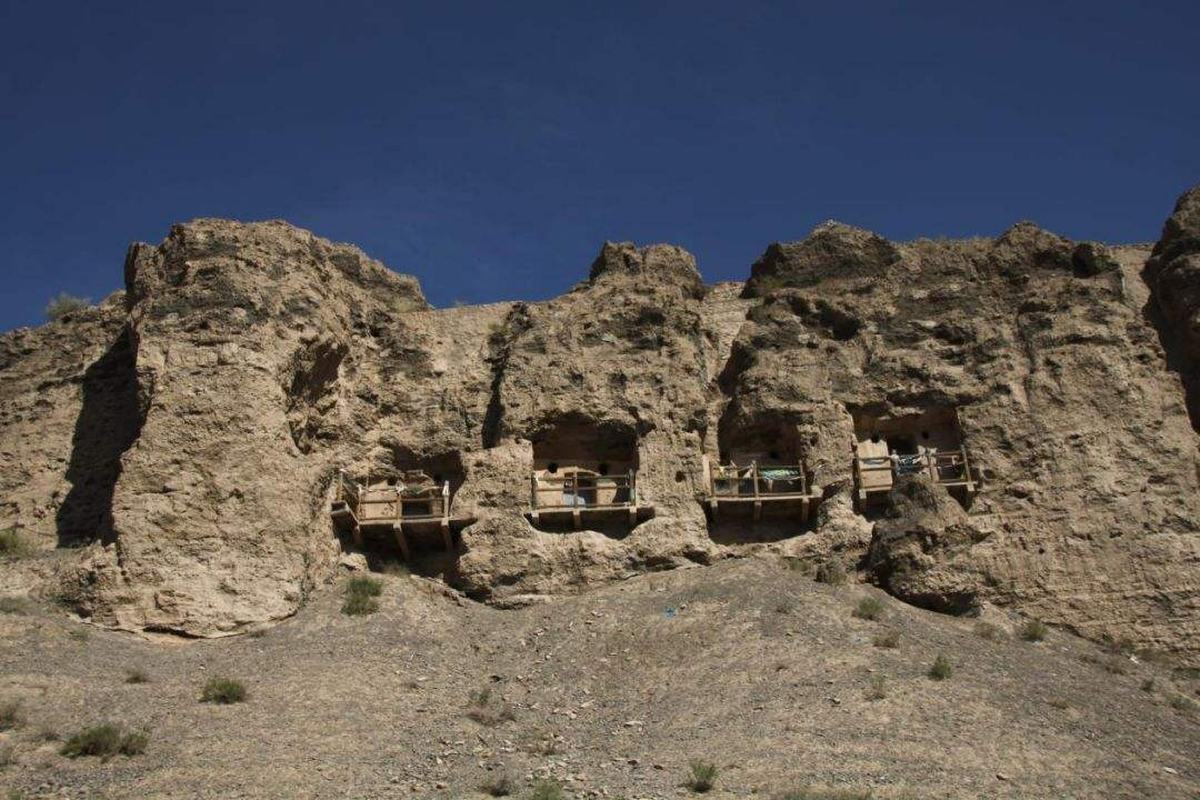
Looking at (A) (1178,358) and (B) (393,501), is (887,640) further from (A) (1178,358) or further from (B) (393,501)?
(A) (1178,358)

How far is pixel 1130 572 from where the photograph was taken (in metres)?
26.9

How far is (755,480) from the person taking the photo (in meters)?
29.4

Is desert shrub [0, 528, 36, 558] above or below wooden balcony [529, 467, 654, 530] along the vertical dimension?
below

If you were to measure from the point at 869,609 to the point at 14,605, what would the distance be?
1544cm

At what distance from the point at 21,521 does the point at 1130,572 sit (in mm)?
23226

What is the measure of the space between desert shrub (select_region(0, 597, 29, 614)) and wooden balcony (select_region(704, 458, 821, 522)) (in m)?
13.9

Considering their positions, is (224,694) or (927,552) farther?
(927,552)

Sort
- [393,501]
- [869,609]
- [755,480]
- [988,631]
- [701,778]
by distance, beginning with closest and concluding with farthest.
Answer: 1. [701,778]
2. [869,609]
3. [988,631]
4. [393,501]
5. [755,480]

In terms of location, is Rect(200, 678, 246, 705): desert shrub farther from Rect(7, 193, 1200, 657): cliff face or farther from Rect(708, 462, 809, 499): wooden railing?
Rect(708, 462, 809, 499): wooden railing

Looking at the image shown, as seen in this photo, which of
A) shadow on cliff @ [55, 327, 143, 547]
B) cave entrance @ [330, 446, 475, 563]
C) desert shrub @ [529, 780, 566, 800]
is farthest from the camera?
cave entrance @ [330, 446, 475, 563]

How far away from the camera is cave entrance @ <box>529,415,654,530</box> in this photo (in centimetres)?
2903

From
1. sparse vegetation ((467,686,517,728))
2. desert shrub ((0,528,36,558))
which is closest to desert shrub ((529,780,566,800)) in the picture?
sparse vegetation ((467,686,517,728))

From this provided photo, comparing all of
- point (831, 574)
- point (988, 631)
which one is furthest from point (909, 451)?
point (988, 631)

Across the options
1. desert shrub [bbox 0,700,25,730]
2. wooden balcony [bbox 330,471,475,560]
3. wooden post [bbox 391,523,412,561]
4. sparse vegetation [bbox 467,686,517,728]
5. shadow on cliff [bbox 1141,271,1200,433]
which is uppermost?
shadow on cliff [bbox 1141,271,1200,433]
